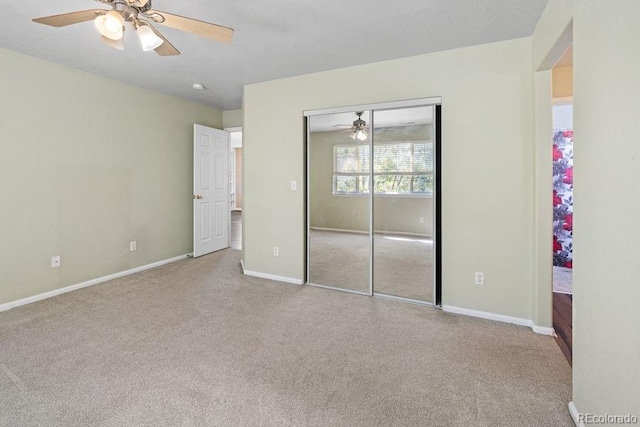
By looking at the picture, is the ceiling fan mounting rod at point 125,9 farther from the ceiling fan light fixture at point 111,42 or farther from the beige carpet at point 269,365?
the beige carpet at point 269,365

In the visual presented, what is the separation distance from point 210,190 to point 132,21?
3.60 meters

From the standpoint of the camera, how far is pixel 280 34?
105 inches

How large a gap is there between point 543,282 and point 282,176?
9.12 feet

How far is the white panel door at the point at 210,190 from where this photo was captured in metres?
5.03

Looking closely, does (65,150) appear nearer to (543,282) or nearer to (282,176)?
(282,176)

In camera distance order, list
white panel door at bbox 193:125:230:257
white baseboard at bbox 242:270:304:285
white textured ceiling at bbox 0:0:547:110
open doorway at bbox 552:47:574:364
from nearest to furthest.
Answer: white textured ceiling at bbox 0:0:547:110, white baseboard at bbox 242:270:304:285, open doorway at bbox 552:47:574:364, white panel door at bbox 193:125:230:257

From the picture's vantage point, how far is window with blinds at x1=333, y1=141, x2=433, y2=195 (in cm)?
320

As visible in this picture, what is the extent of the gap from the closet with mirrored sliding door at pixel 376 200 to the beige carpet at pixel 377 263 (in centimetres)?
1

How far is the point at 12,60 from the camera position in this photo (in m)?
3.02

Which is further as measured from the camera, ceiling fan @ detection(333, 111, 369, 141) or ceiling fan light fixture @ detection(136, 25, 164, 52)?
ceiling fan @ detection(333, 111, 369, 141)

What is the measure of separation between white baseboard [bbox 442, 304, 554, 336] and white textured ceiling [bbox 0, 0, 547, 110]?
7.79 ft

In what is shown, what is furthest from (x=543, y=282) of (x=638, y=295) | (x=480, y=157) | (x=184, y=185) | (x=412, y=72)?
(x=184, y=185)

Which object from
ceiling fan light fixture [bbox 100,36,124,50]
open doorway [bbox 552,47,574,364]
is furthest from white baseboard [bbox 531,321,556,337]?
ceiling fan light fixture [bbox 100,36,124,50]

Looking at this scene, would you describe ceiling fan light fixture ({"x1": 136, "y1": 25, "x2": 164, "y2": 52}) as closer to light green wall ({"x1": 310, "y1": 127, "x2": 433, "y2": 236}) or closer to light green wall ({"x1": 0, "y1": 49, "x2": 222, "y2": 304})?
light green wall ({"x1": 310, "y1": 127, "x2": 433, "y2": 236})
